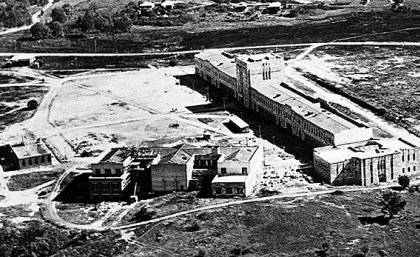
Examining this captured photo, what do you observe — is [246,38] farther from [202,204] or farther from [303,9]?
[202,204]

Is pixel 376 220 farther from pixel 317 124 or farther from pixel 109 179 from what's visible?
pixel 109 179

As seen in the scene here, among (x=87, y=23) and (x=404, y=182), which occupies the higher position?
(x=87, y=23)

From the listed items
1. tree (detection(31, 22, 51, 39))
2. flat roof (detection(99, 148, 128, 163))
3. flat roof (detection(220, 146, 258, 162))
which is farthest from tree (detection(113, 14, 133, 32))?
flat roof (detection(220, 146, 258, 162))

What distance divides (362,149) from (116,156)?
23.9 metres

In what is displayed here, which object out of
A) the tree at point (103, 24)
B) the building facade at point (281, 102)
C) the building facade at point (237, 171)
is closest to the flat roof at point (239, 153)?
the building facade at point (237, 171)

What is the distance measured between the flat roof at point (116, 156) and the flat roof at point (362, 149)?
62.1 feet

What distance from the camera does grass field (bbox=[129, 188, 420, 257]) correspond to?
219 feet

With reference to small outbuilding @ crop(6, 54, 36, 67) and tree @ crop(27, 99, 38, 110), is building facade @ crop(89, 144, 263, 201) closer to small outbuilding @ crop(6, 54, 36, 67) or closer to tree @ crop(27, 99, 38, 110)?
tree @ crop(27, 99, 38, 110)

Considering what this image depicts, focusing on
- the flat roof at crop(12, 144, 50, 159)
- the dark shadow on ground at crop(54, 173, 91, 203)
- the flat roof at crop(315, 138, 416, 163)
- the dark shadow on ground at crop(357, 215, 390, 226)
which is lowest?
the dark shadow on ground at crop(54, 173, 91, 203)

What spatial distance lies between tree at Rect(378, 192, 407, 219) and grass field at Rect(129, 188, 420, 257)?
2.23ft

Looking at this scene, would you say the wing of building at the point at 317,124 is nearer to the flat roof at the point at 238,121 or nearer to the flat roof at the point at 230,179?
the flat roof at the point at 238,121

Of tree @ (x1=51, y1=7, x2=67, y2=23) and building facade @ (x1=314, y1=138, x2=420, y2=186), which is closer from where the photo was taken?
building facade @ (x1=314, y1=138, x2=420, y2=186)

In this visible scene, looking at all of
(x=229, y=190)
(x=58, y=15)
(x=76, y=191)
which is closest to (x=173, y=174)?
(x=229, y=190)

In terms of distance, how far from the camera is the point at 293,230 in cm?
7025
